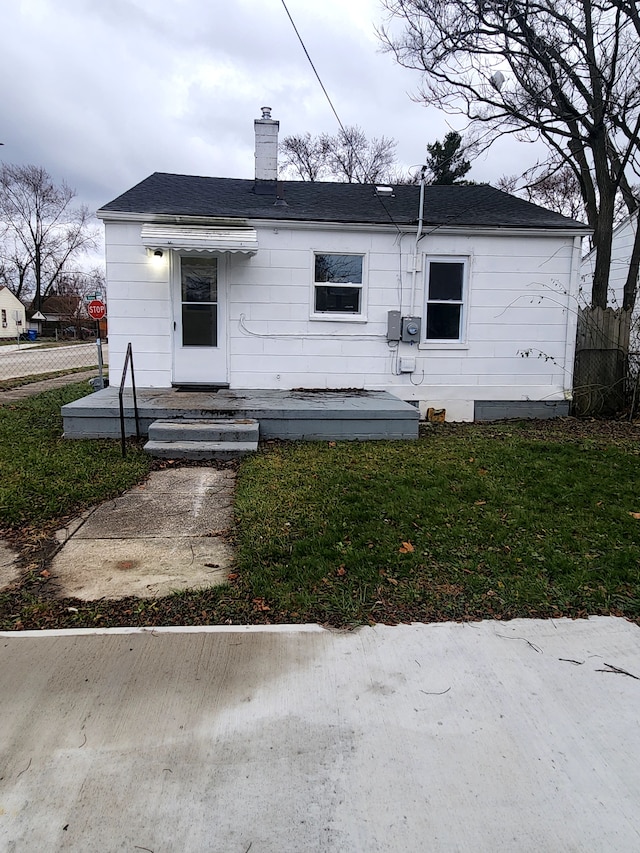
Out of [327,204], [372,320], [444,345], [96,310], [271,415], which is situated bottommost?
[271,415]

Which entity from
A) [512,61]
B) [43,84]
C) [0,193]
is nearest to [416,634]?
[43,84]

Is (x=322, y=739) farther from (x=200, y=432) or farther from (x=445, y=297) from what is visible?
(x=445, y=297)

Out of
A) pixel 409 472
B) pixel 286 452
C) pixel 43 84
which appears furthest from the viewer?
pixel 43 84

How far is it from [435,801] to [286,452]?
15.2 feet

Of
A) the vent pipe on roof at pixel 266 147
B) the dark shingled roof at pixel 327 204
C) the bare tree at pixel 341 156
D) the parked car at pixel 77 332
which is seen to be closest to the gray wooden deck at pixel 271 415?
the dark shingled roof at pixel 327 204

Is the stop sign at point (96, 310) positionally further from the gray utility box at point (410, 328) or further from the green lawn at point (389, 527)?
the gray utility box at point (410, 328)

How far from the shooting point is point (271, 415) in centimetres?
675

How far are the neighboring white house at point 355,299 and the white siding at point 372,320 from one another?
2 centimetres

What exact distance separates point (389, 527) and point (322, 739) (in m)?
2.03

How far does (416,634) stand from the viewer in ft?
8.75

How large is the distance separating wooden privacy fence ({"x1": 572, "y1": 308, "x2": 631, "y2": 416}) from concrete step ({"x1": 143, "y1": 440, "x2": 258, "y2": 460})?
609 cm

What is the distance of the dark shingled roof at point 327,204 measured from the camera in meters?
8.33

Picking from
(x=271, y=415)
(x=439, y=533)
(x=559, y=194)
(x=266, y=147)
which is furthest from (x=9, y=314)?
(x=439, y=533)

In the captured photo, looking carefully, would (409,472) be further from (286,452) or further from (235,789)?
(235,789)
